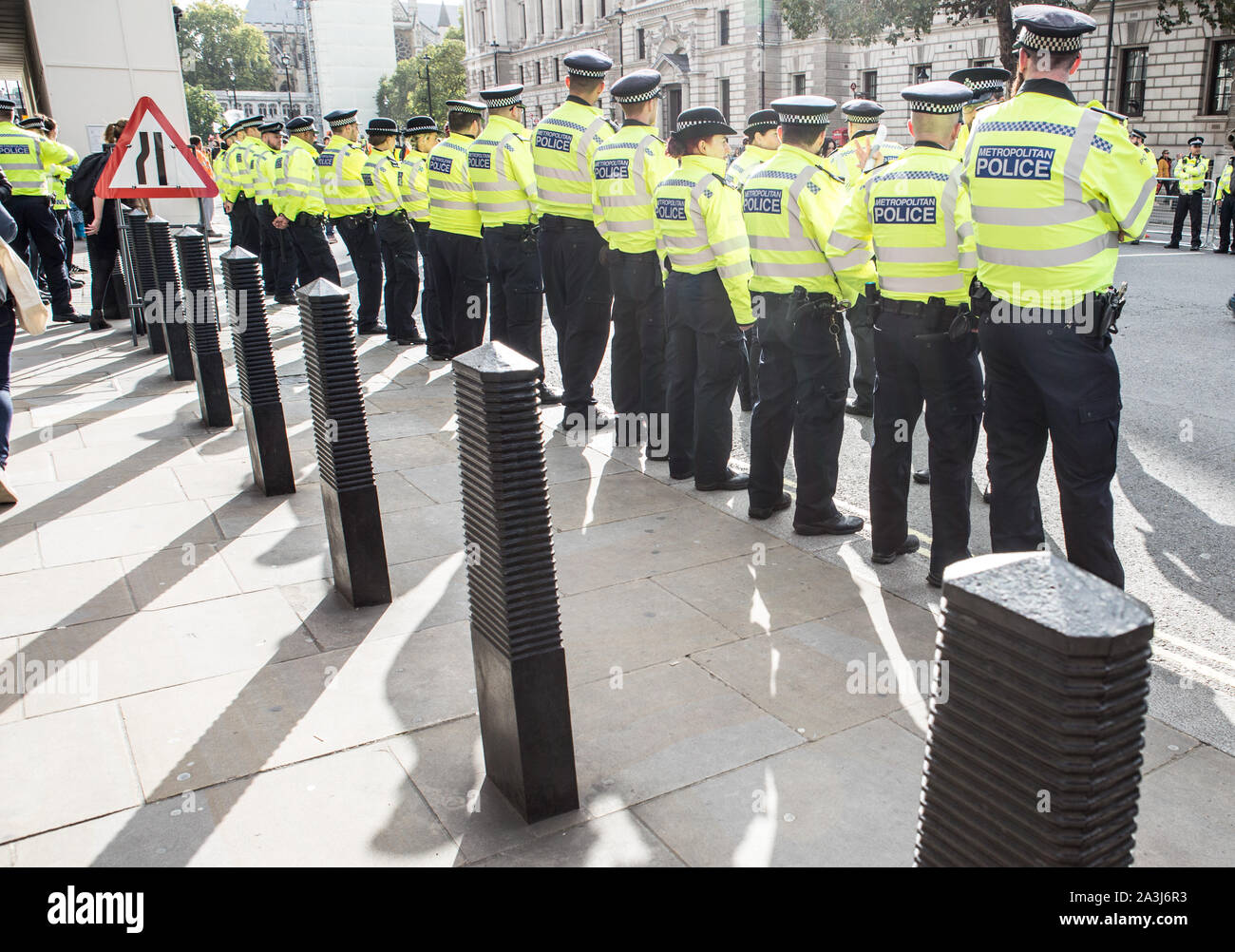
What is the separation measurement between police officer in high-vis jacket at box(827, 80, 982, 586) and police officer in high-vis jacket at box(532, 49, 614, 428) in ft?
9.55

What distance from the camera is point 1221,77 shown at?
1291 inches

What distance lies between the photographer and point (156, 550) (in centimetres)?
544

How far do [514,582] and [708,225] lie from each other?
10.9ft

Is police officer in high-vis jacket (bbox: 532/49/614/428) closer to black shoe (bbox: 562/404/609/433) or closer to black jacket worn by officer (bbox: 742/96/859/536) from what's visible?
black shoe (bbox: 562/404/609/433)

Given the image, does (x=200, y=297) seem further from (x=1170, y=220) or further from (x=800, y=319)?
(x=1170, y=220)

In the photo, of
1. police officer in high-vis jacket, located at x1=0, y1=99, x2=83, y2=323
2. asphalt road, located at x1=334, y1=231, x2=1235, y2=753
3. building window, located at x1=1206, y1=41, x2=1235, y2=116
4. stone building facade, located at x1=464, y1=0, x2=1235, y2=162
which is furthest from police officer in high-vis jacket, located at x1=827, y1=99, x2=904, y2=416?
building window, located at x1=1206, y1=41, x2=1235, y2=116

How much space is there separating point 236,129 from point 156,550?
11.6m

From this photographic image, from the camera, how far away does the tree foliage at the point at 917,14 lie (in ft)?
85.5

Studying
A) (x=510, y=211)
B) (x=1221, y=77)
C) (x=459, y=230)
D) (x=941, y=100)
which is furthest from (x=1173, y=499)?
(x=1221, y=77)

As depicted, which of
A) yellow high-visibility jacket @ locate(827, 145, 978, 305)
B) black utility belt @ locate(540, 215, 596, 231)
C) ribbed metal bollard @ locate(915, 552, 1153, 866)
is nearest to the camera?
ribbed metal bollard @ locate(915, 552, 1153, 866)

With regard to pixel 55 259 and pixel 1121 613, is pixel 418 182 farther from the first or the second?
pixel 1121 613

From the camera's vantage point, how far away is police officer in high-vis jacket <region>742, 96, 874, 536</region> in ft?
16.7

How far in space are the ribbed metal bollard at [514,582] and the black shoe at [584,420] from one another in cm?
465
